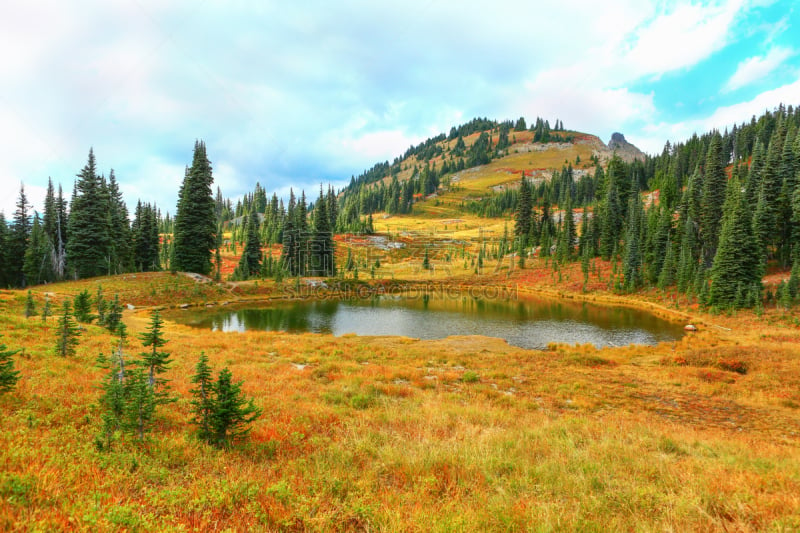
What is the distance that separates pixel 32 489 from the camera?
4.48m

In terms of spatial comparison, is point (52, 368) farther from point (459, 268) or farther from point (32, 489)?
point (459, 268)

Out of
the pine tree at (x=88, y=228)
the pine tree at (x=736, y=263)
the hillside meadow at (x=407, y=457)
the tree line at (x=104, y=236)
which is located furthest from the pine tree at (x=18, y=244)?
the pine tree at (x=736, y=263)

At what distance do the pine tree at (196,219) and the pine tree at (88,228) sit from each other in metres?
9.68

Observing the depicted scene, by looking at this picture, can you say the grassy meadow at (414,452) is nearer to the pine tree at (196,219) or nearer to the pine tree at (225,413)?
the pine tree at (225,413)

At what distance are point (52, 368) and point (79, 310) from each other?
2071cm

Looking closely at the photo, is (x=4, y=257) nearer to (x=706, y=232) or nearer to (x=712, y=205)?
(x=706, y=232)

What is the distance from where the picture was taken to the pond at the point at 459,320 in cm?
3669

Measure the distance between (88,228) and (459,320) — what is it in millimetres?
57298

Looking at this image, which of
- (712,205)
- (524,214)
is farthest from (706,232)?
(524,214)

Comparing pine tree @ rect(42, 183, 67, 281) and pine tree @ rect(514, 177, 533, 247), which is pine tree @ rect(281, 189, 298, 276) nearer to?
pine tree @ rect(42, 183, 67, 281)

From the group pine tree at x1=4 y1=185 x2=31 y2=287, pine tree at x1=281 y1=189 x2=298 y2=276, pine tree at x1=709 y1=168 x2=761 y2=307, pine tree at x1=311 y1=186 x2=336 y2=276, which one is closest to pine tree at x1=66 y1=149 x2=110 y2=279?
pine tree at x1=4 y1=185 x2=31 y2=287

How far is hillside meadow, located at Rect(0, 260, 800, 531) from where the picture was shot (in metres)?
4.77

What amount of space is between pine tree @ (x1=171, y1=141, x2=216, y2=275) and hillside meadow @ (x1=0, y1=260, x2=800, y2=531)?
4363cm

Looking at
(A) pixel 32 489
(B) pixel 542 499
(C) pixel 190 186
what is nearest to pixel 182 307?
(C) pixel 190 186
